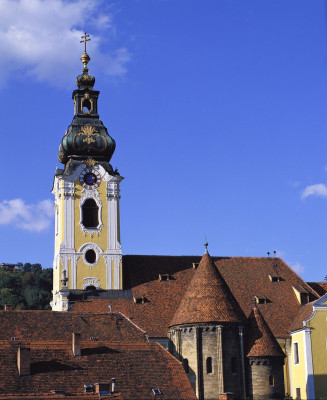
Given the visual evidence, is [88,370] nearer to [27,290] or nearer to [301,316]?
[301,316]

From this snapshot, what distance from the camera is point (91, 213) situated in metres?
69.8

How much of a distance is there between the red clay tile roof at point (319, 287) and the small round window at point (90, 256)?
57.5ft

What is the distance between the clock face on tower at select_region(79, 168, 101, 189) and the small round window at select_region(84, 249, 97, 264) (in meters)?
5.31

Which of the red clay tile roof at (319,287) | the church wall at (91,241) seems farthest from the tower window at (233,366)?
the red clay tile roof at (319,287)

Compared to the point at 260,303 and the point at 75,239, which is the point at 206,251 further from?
the point at 75,239

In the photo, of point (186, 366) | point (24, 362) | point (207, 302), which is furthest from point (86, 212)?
point (24, 362)

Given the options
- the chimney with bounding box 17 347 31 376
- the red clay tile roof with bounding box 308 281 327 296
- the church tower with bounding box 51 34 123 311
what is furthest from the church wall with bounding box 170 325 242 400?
→ the chimney with bounding box 17 347 31 376

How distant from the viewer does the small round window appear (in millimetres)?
68125

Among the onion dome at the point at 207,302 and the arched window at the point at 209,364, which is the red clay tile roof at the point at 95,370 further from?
the onion dome at the point at 207,302

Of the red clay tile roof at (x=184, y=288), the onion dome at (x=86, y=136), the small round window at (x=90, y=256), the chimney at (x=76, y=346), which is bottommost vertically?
the chimney at (x=76, y=346)

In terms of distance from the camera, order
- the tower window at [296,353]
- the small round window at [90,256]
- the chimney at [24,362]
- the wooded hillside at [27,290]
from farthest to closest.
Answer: the wooded hillside at [27,290], the small round window at [90,256], the tower window at [296,353], the chimney at [24,362]

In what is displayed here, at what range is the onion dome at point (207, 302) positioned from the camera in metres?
58.5

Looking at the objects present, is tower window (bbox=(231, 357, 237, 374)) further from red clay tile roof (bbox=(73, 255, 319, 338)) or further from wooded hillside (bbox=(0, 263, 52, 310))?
wooded hillside (bbox=(0, 263, 52, 310))

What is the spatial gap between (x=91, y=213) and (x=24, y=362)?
26961 mm
